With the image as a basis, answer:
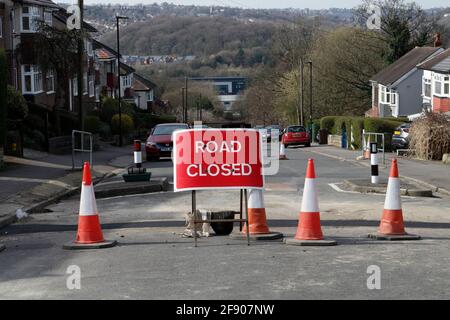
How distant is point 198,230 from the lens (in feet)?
40.7

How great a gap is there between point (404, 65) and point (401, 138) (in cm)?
2994

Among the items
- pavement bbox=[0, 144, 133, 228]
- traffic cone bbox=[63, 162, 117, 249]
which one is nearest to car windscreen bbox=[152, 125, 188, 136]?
pavement bbox=[0, 144, 133, 228]

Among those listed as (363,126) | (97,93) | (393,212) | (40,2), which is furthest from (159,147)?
(97,93)

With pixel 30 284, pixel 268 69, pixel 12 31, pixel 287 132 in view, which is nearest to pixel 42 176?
pixel 30 284

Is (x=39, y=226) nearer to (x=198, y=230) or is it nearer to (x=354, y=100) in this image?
(x=198, y=230)

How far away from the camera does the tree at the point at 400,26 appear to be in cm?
7788

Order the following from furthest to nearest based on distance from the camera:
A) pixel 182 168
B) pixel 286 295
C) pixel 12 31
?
pixel 12 31 < pixel 182 168 < pixel 286 295

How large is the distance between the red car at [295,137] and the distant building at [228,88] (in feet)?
315

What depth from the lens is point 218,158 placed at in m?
11.2

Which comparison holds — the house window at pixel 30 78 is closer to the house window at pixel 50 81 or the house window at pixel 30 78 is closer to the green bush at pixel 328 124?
the house window at pixel 50 81

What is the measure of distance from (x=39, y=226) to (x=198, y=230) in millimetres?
3508

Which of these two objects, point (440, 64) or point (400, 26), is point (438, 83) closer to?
point (440, 64)

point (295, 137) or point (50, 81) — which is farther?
point (295, 137)

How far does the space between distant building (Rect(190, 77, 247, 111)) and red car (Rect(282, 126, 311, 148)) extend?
96.2 metres
